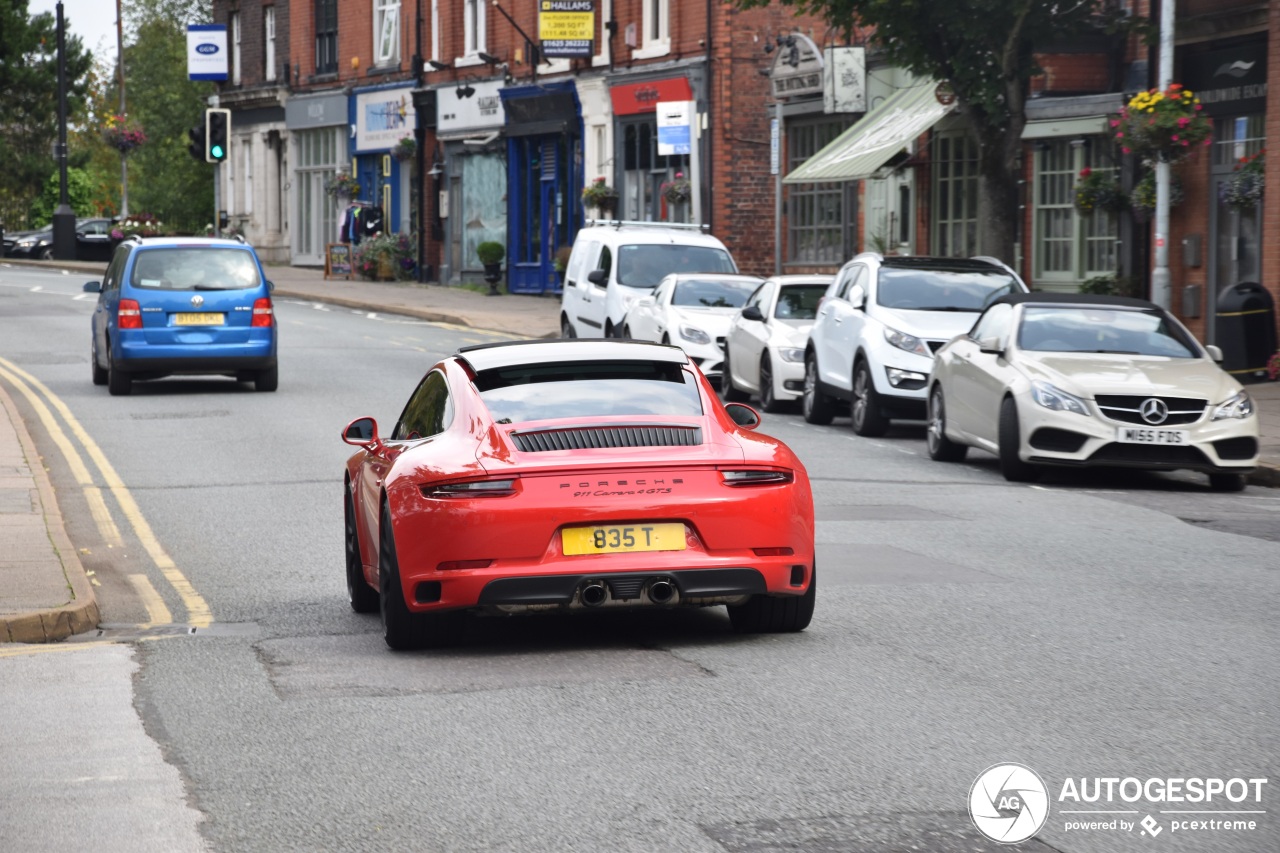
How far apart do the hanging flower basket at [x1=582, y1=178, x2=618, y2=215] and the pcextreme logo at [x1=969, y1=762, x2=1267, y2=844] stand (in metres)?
36.7

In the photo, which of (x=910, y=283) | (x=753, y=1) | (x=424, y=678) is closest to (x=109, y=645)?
(x=424, y=678)

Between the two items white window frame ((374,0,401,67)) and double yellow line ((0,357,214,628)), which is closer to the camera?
double yellow line ((0,357,214,628))

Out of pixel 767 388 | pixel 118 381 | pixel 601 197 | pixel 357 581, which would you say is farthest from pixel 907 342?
pixel 601 197

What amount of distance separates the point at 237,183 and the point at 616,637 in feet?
188

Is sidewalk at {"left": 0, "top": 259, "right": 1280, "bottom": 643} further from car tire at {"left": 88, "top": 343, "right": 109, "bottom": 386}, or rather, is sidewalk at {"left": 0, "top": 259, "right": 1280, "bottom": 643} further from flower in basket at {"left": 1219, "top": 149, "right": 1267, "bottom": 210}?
flower in basket at {"left": 1219, "top": 149, "right": 1267, "bottom": 210}

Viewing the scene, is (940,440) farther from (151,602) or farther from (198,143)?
(198,143)

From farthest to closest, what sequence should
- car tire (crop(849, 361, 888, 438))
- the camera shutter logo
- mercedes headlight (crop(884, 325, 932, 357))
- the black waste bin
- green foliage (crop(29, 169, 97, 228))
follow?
green foliage (crop(29, 169, 97, 228)) → the black waste bin → car tire (crop(849, 361, 888, 438)) → mercedes headlight (crop(884, 325, 932, 357)) → the camera shutter logo

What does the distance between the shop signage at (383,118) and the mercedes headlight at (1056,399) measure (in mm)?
38071

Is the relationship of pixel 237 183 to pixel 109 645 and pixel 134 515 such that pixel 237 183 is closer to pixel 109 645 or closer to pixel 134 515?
pixel 134 515

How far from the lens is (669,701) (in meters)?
7.28

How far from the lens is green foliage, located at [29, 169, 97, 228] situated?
8069 cm

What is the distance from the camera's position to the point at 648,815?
570 cm

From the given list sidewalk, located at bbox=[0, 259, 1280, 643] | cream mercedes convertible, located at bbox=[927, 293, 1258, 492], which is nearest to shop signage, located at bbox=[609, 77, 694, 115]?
sidewalk, located at bbox=[0, 259, 1280, 643]

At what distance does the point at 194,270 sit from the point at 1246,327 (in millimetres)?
11989
